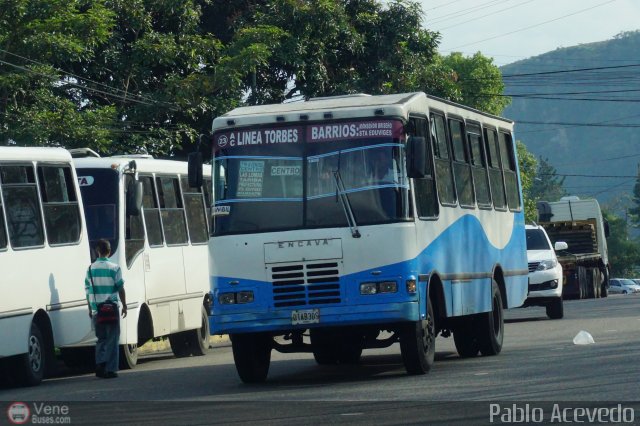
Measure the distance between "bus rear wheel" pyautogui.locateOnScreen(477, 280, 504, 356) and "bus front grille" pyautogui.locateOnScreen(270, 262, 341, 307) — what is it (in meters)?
4.17

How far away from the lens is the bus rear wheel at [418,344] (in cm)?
1533

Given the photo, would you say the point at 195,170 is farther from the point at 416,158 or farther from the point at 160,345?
the point at 160,345

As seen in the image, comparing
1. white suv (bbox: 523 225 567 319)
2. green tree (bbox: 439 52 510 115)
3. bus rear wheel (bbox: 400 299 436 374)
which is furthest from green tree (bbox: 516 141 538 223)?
bus rear wheel (bbox: 400 299 436 374)

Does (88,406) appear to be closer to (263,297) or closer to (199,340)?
(263,297)

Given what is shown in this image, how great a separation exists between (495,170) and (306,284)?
229 inches

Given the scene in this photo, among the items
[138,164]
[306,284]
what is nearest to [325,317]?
[306,284]

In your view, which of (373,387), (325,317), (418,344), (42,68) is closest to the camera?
(373,387)

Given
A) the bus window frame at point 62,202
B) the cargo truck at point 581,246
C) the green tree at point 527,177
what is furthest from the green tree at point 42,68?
the green tree at point 527,177

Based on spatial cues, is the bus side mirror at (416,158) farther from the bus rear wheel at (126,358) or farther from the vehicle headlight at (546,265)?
the vehicle headlight at (546,265)

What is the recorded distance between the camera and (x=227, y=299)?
15.4 metres

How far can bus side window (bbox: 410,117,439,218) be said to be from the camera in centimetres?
1576

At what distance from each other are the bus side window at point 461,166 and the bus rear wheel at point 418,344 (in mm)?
2402

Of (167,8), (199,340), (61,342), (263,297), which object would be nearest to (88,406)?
(263,297)

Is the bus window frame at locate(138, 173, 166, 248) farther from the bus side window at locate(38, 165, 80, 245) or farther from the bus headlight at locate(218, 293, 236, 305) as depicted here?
the bus headlight at locate(218, 293, 236, 305)
